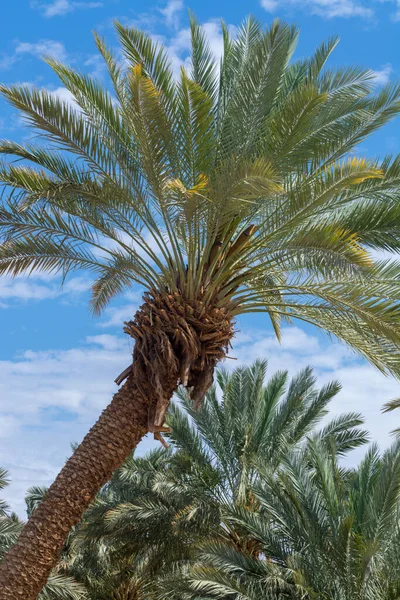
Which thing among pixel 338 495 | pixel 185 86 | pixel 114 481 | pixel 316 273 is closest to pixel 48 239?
pixel 185 86

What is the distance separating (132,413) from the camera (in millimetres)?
10172

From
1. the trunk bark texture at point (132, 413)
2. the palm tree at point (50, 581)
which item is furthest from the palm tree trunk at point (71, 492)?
the palm tree at point (50, 581)

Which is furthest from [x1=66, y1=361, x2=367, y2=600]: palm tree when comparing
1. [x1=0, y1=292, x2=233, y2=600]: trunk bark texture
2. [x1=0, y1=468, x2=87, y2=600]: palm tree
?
[x1=0, y1=292, x2=233, y2=600]: trunk bark texture

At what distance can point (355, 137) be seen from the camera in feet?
34.2

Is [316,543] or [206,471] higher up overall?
[206,471]

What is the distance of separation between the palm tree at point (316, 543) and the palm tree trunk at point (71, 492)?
8.05ft

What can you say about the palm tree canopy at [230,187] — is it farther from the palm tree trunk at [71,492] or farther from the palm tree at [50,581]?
the palm tree at [50,581]

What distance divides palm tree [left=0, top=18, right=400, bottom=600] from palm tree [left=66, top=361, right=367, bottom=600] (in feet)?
17.5

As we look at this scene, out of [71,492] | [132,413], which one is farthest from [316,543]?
[71,492]

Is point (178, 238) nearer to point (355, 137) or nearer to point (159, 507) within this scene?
point (355, 137)

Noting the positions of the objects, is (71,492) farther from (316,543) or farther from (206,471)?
(206,471)

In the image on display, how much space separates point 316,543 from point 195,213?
5.64 meters

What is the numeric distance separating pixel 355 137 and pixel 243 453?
7975 millimetres

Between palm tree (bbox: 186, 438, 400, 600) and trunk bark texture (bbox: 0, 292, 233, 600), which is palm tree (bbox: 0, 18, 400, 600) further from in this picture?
palm tree (bbox: 186, 438, 400, 600)
